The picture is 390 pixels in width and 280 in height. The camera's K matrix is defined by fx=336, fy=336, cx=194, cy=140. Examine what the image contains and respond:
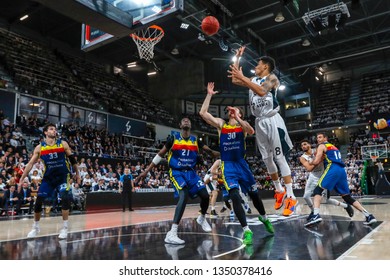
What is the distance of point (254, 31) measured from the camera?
72.5ft

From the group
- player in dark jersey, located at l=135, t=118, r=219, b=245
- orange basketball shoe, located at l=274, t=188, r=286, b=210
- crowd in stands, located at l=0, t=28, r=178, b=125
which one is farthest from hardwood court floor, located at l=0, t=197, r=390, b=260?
crowd in stands, located at l=0, t=28, r=178, b=125

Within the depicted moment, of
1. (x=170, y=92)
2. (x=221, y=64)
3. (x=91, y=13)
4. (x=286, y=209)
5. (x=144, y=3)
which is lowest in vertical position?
(x=286, y=209)

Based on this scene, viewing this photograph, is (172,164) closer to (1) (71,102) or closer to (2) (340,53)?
(1) (71,102)

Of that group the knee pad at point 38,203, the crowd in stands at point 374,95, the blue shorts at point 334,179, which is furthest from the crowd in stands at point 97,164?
the knee pad at point 38,203

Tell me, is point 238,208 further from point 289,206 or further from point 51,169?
point 51,169

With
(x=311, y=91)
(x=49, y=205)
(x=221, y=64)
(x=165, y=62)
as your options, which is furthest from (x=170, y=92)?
(x=49, y=205)

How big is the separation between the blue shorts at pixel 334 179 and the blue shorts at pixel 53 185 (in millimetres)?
4517

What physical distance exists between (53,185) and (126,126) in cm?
1987

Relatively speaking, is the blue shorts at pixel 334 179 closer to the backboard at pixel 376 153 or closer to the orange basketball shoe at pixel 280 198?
the orange basketball shoe at pixel 280 198

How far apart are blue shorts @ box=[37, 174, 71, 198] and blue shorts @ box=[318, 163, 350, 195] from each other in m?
4.52

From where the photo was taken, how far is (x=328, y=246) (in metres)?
3.91

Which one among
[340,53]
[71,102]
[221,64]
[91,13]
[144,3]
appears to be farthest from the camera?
[221,64]

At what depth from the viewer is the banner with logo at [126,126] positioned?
80.5ft

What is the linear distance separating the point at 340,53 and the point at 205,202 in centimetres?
2571
